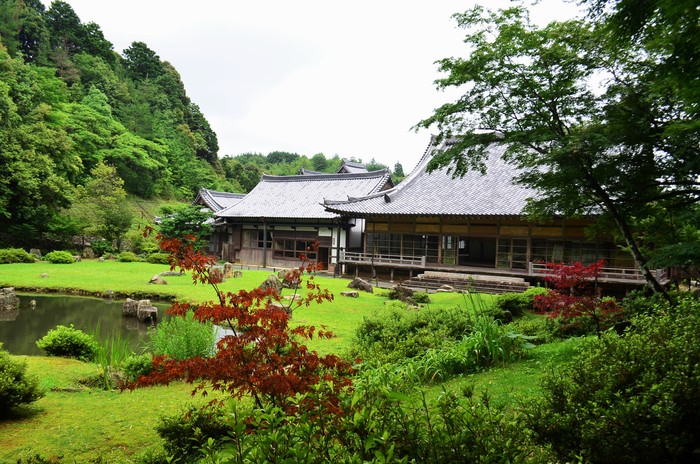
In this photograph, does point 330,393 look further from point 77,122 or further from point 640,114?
point 77,122

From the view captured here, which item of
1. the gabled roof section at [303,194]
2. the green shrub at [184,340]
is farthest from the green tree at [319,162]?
the green shrub at [184,340]

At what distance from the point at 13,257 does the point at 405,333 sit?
78.2 feet

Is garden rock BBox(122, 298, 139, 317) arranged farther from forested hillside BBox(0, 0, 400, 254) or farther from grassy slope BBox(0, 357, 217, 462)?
forested hillside BBox(0, 0, 400, 254)

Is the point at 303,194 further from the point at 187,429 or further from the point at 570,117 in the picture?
the point at 187,429

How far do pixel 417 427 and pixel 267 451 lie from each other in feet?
2.85

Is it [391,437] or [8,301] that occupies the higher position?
[391,437]

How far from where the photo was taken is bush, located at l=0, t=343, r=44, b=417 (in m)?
5.05

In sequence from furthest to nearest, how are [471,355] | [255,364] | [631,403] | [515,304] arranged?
[515,304]
[471,355]
[255,364]
[631,403]

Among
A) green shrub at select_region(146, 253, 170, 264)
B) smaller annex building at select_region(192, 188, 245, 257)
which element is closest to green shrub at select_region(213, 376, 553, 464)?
green shrub at select_region(146, 253, 170, 264)

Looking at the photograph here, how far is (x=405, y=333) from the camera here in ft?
25.5

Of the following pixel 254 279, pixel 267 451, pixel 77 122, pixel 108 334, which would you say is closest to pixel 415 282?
pixel 254 279

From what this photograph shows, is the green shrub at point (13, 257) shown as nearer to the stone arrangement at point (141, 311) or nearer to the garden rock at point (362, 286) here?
the stone arrangement at point (141, 311)

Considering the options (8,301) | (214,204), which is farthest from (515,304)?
(214,204)

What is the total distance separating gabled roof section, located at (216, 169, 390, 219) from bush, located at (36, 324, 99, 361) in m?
19.3
